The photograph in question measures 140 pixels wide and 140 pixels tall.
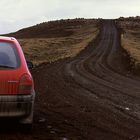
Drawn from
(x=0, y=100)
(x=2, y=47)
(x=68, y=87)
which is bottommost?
(x=68, y=87)

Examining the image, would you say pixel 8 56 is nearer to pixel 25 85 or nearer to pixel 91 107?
pixel 25 85

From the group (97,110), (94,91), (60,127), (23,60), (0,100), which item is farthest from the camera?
(94,91)

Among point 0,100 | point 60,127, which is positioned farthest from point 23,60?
point 60,127

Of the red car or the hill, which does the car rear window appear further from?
the hill

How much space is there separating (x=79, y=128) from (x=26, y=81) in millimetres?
1841

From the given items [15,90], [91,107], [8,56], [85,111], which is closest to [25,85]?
[15,90]

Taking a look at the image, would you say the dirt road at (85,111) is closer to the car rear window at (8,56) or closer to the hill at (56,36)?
A: the car rear window at (8,56)

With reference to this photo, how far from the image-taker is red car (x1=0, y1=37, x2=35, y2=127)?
30.6ft

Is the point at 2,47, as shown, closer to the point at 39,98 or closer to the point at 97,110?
the point at 97,110

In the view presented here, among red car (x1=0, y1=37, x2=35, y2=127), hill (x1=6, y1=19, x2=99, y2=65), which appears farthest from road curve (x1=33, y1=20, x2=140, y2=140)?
hill (x1=6, y1=19, x2=99, y2=65)

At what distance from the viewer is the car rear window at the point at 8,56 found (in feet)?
31.9

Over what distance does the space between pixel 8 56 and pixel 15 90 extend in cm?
79

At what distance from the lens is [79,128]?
1088 cm

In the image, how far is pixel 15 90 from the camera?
31.0ft
